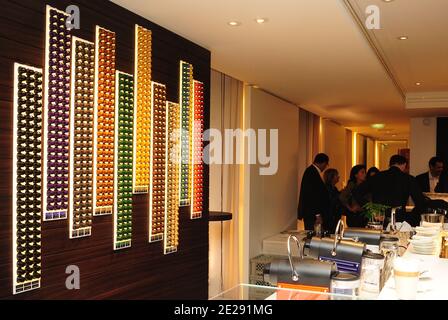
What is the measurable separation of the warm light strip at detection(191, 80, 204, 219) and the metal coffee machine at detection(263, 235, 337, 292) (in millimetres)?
2336

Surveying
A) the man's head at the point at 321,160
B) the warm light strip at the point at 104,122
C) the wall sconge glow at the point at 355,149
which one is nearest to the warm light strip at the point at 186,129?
the warm light strip at the point at 104,122

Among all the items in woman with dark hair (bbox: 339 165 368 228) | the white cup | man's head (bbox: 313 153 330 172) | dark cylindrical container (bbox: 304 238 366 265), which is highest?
man's head (bbox: 313 153 330 172)

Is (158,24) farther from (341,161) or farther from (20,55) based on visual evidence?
(341,161)

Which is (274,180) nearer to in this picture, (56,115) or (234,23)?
(234,23)

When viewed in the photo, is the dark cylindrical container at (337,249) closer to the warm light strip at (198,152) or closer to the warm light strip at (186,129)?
the warm light strip at (186,129)

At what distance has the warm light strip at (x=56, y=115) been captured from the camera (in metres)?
2.42

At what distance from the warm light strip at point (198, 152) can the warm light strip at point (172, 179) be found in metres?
0.29

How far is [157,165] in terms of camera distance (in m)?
3.37

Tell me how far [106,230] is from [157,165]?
2.18 feet

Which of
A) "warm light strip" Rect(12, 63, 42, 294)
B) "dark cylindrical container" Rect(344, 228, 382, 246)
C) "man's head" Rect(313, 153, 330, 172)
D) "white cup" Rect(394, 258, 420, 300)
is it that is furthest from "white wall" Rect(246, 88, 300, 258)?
"white cup" Rect(394, 258, 420, 300)

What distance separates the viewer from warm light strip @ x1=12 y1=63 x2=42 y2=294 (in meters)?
2.25

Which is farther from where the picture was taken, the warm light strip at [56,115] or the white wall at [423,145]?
the white wall at [423,145]

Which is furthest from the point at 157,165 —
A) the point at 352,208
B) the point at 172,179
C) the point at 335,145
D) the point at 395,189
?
the point at 335,145

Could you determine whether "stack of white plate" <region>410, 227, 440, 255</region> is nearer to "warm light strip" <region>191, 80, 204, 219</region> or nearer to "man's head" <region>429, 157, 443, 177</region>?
"warm light strip" <region>191, 80, 204, 219</region>
